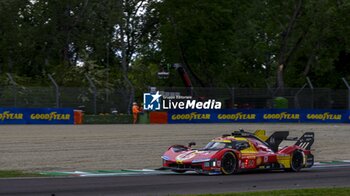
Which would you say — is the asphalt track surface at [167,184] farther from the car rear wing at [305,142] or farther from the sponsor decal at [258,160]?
the car rear wing at [305,142]

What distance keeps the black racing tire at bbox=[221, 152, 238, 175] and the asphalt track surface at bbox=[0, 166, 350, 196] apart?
0.30 metres

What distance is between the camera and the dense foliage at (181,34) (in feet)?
196

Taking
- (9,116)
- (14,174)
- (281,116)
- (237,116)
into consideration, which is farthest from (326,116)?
(14,174)

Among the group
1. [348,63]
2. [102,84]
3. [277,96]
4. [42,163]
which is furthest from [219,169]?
[348,63]

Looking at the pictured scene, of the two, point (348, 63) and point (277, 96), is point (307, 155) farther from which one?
point (348, 63)

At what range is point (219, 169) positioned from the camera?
1961 centimetres

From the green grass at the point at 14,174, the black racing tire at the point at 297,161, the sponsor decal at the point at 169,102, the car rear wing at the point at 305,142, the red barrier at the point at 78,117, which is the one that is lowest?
the green grass at the point at 14,174

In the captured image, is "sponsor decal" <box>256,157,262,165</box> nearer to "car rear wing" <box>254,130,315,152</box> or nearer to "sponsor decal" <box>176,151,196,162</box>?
"car rear wing" <box>254,130,315,152</box>

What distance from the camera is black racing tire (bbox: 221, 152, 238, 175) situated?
775 inches

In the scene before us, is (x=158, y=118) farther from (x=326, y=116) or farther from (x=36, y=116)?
(x=326, y=116)

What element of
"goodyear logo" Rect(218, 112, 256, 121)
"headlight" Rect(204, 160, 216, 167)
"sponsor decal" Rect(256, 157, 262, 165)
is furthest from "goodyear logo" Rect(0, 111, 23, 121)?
"headlight" Rect(204, 160, 216, 167)

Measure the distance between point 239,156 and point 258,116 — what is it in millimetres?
27895

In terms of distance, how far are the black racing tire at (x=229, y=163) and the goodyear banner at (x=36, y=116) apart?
21519mm

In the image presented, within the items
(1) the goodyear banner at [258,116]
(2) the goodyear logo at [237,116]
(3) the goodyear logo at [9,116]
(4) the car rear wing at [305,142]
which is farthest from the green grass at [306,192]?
(2) the goodyear logo at [237,116]
